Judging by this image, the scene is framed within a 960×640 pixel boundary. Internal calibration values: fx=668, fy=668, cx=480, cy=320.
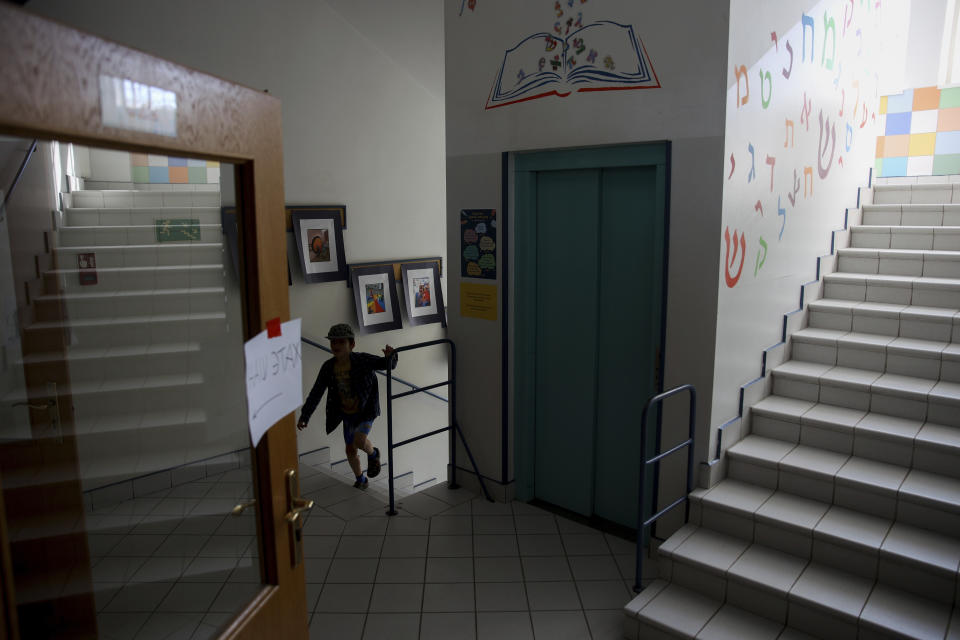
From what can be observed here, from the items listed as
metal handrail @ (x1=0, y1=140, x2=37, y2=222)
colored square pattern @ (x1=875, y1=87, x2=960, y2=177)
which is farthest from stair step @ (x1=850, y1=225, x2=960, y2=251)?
metal handrail @ (x1=0, y1=140, x2=37, y2=222)

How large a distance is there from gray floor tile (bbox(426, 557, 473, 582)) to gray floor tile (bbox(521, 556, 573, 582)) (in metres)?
0.31

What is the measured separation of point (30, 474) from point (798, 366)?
4.03 meters

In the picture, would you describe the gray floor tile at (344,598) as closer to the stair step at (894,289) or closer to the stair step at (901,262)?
the stair step at (894,289)

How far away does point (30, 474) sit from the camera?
1586mm

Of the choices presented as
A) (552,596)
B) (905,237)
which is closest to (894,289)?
(905,237)

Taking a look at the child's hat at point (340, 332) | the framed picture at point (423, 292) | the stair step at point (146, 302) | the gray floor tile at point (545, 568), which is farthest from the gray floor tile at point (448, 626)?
the framed picture at point (423, 292)

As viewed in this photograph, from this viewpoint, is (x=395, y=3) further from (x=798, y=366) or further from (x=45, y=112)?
(x=45, y=112)

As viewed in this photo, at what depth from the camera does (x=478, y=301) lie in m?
4.50

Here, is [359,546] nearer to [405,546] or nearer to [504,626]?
[405,546]

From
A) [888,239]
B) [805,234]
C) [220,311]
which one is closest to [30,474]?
[220,311]

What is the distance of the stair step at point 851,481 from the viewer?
3.14 metres

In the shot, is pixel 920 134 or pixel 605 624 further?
pixel 920 134

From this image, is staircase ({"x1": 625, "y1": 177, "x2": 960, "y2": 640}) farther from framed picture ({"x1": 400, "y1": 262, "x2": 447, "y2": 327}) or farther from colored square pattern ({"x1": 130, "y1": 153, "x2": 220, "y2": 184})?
framed picture ({"x1": 400, "y1": 262, "x2": 447, "y2": 327})

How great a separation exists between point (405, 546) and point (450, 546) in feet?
0.88
